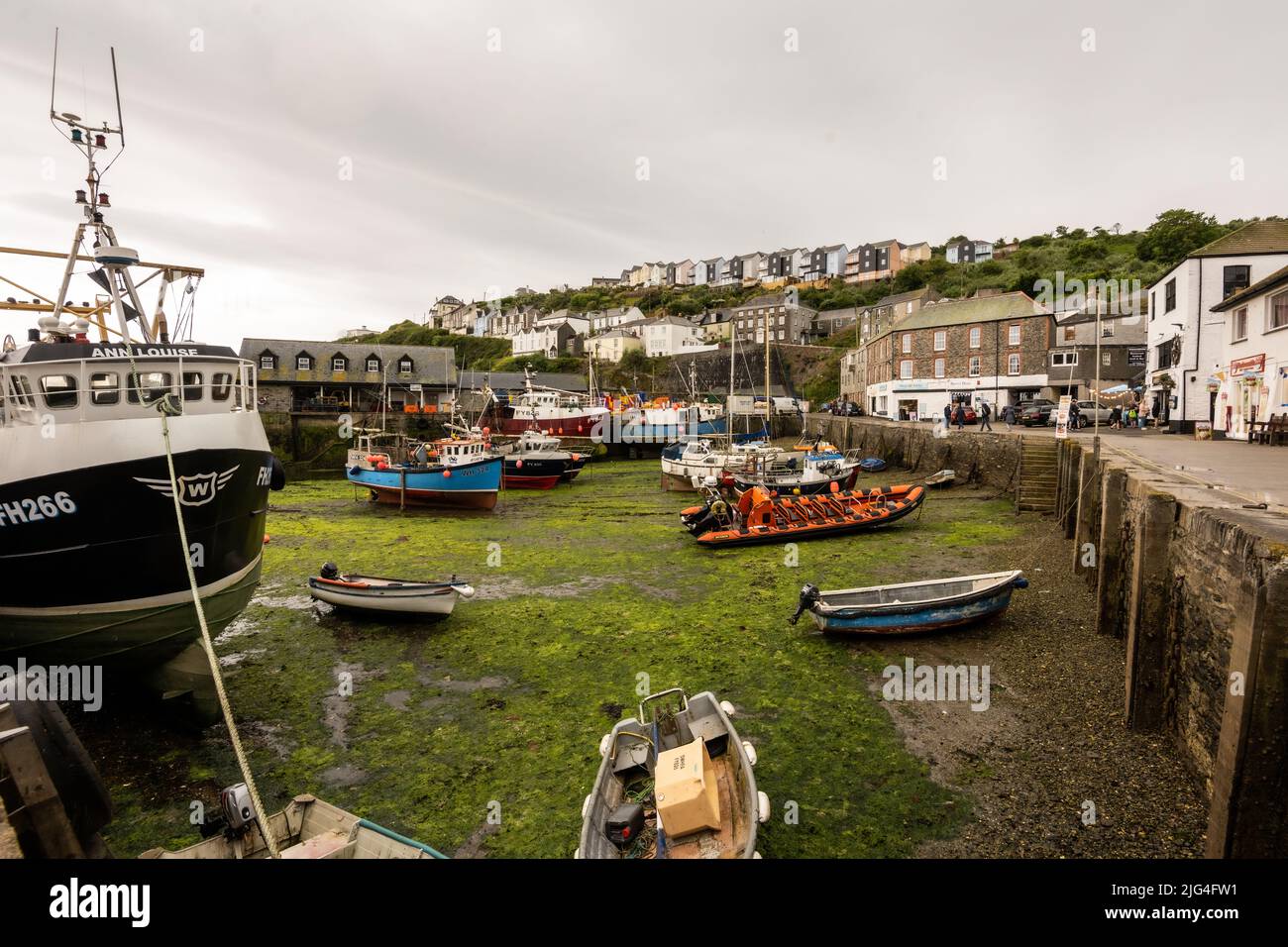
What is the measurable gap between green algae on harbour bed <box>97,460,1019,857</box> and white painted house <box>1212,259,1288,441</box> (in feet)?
31.9

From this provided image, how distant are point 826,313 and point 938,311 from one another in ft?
156

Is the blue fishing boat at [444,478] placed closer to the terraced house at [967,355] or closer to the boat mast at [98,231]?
the boat mast at [98,231]

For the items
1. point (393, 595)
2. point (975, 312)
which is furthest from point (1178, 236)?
point (393, 595)

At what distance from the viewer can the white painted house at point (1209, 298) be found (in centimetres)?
2555

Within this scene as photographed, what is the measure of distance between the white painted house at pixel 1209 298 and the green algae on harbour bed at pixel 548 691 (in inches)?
542

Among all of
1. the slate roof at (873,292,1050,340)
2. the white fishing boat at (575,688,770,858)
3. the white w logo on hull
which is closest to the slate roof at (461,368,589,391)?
the slate roof at (873,292,1050,340)

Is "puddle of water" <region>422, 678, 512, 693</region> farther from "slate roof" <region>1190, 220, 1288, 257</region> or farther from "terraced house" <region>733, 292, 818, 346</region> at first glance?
"terraced house" <region>733, 292, 818, 346</region>

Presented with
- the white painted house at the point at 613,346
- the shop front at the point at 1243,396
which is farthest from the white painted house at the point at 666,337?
the shop front at the point at 1243,396

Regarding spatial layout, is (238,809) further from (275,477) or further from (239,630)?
(239,630)

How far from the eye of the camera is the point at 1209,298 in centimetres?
2614

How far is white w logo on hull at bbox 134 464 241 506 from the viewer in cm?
853

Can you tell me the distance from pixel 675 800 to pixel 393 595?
9.27 meters
